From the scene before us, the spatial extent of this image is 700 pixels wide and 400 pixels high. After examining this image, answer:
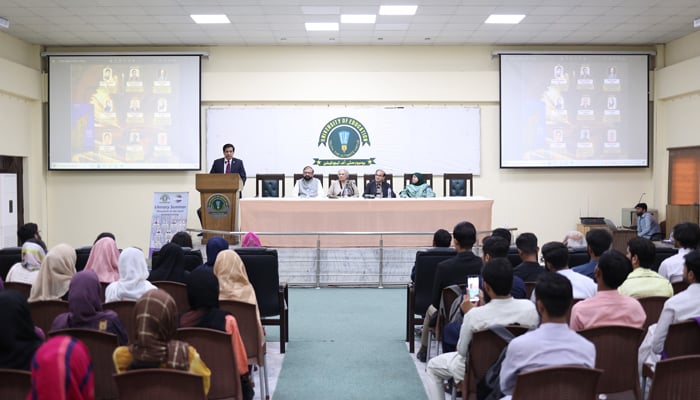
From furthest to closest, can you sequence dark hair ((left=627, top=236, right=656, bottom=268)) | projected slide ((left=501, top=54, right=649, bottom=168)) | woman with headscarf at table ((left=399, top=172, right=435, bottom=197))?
projected slide ((left=501, top=54, right=649, bottom=168)) → woman with headscarf at table ((left=399, top=172, right=435, bottom=197)) → dark hair ((left=627, top=236, right=656, bottom=268))

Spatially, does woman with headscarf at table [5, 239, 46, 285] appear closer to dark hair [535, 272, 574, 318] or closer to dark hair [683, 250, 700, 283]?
dark hair [535, 272, 574, 318]

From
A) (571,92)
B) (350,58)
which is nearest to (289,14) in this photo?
(350,58)

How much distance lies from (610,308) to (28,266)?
4.26 metres

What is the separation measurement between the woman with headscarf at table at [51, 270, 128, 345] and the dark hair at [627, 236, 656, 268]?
3233 mm

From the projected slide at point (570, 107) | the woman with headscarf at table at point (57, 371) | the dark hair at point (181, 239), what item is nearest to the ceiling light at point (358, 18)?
the projected slide at point (570, 107)

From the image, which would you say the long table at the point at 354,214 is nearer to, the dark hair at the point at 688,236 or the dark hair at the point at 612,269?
the dark hair at the point at 688,236

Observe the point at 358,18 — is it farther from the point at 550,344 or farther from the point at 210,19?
the point at 550,344

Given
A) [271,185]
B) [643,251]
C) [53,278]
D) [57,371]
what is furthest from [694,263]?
[271,185]

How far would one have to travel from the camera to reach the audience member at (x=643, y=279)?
3963 millimetres

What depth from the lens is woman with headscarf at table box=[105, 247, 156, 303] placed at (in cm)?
401

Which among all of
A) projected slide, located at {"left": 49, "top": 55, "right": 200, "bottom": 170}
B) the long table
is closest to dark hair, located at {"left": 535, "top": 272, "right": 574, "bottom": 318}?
the long table

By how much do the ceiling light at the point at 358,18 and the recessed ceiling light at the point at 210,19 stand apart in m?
1.98

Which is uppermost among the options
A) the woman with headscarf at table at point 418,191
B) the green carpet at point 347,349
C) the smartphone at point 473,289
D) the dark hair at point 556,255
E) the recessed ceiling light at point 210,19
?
the recessed ceiling light at point 210,19

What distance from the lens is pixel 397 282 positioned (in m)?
8.47
